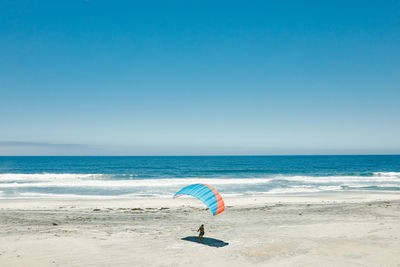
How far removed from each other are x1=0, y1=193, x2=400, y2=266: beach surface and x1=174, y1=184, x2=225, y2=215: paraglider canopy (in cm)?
167

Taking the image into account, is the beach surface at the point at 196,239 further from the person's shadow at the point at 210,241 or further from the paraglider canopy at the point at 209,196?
the paraglider canopy at the point at 209,196

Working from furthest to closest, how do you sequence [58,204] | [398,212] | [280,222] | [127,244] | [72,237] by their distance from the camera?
[58,204] < [398,212] < [280,222] < [72,237] < [127,244]

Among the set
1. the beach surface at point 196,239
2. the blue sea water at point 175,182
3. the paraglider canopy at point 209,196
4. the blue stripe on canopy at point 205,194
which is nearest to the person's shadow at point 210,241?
the beach surface at point 196,239

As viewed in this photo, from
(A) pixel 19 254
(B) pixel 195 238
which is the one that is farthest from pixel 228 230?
(A) pixel 19 254

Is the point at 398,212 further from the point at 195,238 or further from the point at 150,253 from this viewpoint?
the point at 150,253

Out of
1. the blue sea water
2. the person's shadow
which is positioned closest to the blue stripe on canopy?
the person's shadow

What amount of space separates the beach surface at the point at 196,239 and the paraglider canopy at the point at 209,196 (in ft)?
5.47

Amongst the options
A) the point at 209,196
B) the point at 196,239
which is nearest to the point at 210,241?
the point at 196,239

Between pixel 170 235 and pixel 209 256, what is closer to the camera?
pixel 209 256

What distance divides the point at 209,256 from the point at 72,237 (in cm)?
606

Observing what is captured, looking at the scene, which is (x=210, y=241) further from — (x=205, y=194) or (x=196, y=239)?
(x=205, y=194)

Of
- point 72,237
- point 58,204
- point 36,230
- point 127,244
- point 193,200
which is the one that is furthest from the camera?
point 193,200

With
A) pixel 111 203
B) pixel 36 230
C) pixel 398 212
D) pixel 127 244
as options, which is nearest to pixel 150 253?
pixel 127 244

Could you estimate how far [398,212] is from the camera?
1752cm
